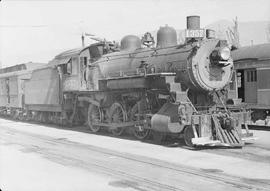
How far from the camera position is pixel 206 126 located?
1091 centimetres

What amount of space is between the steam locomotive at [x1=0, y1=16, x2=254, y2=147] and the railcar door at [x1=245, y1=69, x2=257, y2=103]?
3935 mm

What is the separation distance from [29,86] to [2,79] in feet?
24.3

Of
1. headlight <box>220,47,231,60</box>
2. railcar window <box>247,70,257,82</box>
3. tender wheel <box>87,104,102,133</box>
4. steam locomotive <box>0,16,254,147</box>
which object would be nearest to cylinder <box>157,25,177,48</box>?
steam locomotive <box>0,16,254,147</box>

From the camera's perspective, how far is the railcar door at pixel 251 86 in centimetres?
1589

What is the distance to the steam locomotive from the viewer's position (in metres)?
11.0

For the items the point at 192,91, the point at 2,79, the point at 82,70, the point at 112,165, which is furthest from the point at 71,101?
the point at 2,79

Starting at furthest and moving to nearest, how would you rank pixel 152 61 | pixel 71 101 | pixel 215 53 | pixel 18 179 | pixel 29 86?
pixel 29 86 → pixel 71 101 → pixel 152 61 → pixel 215 53 → pixel 18 179

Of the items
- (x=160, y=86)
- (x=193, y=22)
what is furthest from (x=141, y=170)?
(x=193, y=22)

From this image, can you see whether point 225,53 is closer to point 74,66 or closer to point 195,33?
point 195,33

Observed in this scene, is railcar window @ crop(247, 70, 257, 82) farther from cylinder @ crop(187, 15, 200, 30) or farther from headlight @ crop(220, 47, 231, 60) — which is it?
cylinder @ crop(187, 15, 200, 30)

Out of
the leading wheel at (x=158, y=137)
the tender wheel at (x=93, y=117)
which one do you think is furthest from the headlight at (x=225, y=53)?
the tender wheel at (x=93, y=117)

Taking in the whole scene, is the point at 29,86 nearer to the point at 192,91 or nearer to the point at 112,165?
the point at 192,91

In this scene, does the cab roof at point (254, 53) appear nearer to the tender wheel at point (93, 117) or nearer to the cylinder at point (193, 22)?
the cylinder at point (193, 22)

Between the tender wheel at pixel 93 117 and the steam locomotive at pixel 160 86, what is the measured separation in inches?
1.3
